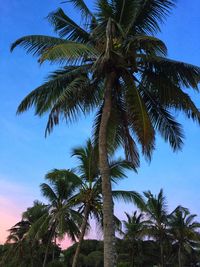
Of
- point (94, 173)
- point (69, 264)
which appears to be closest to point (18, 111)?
point (94, 173)

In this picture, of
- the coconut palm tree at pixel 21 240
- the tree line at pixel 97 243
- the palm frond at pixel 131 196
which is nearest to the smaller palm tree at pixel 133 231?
the tree line at pixel 97 243

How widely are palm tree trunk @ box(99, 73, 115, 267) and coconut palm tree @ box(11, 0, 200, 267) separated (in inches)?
1.4

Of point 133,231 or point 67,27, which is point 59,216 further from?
point 133,231

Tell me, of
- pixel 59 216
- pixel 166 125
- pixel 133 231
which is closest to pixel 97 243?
pixel 133 231

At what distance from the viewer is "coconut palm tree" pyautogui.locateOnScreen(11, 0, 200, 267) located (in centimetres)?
1366

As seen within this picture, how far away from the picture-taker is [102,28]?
14.1 m

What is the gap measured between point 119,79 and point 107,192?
4.31 metres

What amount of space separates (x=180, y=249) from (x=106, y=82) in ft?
112

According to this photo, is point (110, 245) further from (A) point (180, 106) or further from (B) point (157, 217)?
(B) point (157, 217)

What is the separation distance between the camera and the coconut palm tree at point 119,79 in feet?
44.8

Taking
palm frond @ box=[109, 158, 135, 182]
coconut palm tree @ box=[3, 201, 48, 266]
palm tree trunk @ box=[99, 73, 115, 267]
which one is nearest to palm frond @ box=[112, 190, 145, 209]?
palm frond @ box=[109, 158, 135, 182]

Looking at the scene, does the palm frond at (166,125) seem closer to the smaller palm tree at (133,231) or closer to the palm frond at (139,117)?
the palm frond at (139,117)

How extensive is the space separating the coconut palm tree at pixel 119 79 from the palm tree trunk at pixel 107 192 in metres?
0.03

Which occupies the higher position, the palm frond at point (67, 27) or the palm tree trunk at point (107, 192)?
the palm frond at point (67, 27)
